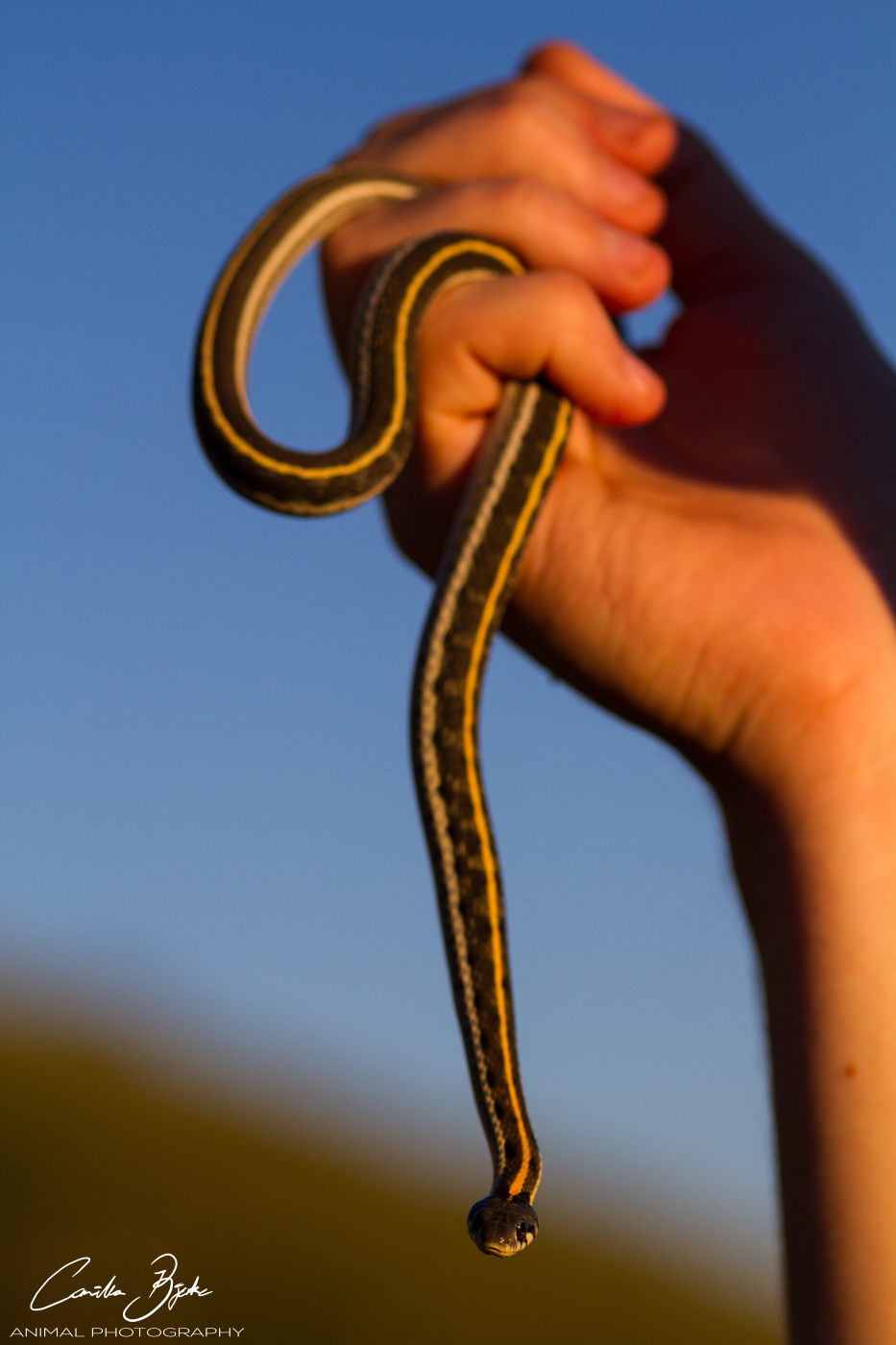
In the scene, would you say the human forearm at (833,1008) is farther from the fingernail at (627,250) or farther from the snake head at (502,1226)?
the fingernail at (627,250)

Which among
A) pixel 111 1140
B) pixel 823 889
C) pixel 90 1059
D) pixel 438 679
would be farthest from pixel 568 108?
pixel 90 1059

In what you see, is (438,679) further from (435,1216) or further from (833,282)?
(435,1216)

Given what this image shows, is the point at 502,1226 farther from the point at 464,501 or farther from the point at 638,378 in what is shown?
the point at 638,378

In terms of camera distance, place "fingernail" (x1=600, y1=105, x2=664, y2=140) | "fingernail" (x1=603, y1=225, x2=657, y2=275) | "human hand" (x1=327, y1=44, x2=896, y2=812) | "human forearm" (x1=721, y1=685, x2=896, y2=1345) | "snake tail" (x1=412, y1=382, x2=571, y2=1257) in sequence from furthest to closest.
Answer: "fingernail" (x1=600, y1=105, x2=664, y2=140), "fingernail" (x1=603, y1=225, x2=657, y2=275), "human hand" (x1=327, y1=44, x2=896, y2=812), "snake tail" (x1=412, y1=382, x2=571, y2=1257), "human forearm" (x1=721, y1=685, x2=896, y2=1345)

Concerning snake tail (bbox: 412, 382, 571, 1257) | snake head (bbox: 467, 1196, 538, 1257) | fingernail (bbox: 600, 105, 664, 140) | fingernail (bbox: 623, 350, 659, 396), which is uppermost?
fingernail (bbox: 600, 105, 664, 140)

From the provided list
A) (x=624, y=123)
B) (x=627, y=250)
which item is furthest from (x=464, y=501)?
(x=624, y=123)

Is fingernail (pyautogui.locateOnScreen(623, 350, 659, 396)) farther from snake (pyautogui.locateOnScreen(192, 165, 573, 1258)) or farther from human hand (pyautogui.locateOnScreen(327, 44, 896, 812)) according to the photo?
snake (pyautogui.locateOnScreen(192, 165, 573, 1258))

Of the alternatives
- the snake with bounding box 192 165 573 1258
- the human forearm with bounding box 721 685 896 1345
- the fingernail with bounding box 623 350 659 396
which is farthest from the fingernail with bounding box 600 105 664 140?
the human forearm with bounding box 721 685 896 1345

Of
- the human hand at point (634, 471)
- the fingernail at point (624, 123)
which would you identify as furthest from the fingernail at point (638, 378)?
the fingernail at point (624, 123)
